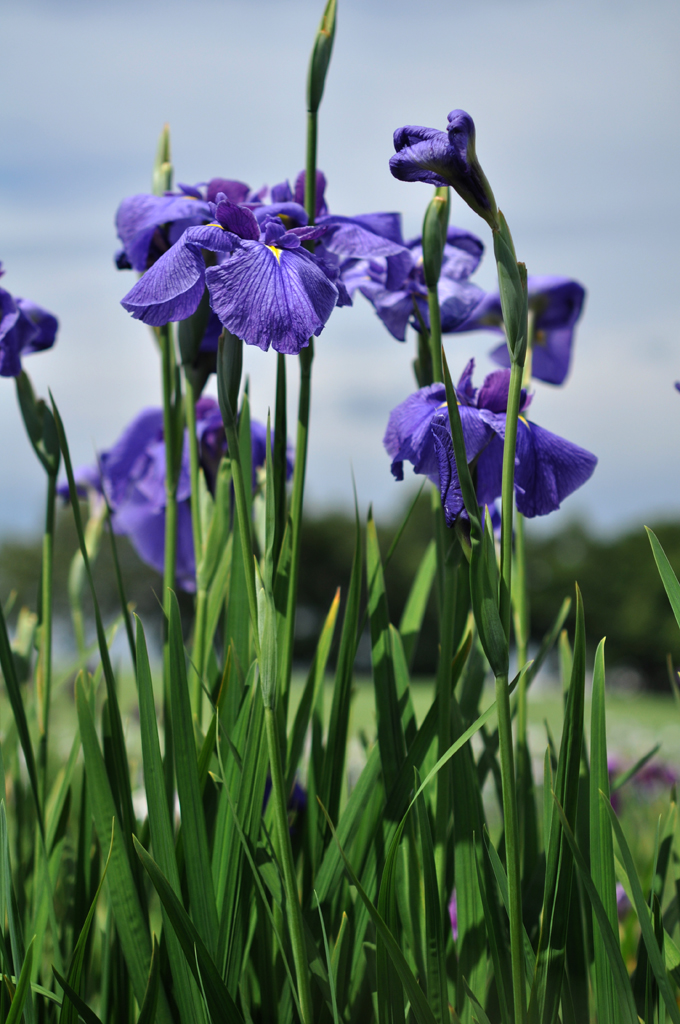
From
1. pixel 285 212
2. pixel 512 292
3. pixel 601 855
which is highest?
pixel 285 212

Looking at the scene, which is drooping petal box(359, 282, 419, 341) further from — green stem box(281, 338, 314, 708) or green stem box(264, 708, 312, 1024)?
green stem box(264, 708, 312, 1024)

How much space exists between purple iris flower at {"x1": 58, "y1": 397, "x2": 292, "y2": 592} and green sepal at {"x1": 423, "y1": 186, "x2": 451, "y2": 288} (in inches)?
23.9

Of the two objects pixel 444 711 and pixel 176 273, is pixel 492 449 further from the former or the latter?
pixel 176 273

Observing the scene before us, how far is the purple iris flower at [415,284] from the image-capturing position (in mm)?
1229

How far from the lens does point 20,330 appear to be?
1276 mm

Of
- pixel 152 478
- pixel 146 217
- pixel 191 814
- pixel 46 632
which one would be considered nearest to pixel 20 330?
pixel 146 217

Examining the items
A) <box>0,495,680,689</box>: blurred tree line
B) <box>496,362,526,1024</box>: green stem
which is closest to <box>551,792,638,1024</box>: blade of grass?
<box>496,362,526,1024</box>: green stem

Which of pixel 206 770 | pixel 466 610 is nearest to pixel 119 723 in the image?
pixel 206 770

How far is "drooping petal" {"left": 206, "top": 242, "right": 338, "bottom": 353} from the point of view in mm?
771

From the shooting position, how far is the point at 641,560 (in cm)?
2612

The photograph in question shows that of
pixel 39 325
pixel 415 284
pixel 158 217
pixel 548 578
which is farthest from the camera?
pixel 548 578

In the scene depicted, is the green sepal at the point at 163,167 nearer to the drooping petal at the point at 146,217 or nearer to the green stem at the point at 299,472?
the drooping petal at the point at 146,217

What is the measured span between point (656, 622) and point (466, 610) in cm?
2570

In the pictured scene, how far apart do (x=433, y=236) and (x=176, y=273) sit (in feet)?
1.07
